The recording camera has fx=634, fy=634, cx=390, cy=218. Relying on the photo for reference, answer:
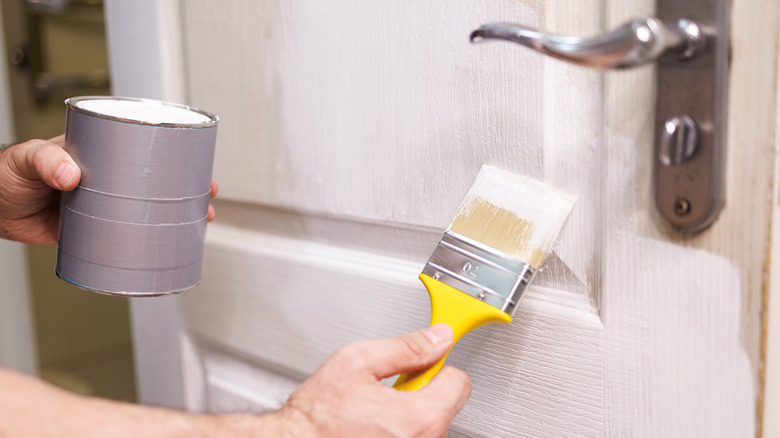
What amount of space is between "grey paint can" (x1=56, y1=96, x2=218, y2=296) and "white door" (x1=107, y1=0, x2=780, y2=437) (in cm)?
11

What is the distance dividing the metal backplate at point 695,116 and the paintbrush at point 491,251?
0.21ft

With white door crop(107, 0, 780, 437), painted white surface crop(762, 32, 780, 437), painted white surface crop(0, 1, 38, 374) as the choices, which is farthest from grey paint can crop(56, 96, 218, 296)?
painted white surface crop(0, 1, 38, 374)

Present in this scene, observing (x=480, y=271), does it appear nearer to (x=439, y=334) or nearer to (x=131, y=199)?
(x=439, y=334)

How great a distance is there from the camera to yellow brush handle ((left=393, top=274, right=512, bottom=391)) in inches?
15.3

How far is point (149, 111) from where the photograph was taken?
1.62 feet

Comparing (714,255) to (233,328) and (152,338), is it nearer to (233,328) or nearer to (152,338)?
(233,328)

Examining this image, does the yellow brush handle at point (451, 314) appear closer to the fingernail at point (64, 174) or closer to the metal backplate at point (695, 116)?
the metal backplate at point (695, 116)

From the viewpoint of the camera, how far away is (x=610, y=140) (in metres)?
0.37

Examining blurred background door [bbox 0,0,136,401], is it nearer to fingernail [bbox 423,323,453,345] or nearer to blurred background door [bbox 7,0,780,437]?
blurred background door [bbox 7,0,780,437]

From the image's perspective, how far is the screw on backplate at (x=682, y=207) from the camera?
0.34 meters

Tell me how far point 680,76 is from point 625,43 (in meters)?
0.05

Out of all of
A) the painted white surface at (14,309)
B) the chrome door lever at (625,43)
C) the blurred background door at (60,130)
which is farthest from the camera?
the blurred background door at (60,130)

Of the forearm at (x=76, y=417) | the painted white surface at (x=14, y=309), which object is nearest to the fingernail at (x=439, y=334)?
the forearm at (x=76, y=417)

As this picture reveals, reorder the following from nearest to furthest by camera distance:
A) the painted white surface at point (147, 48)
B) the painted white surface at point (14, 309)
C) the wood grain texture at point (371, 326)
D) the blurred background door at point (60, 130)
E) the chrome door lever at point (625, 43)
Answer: the chrome door lever at point (625, 43) → the wood grain texture at point (371, 326) → the painted white surface at point (147, 48) → the painted white surface at point (14, 309) → the blurred background door at point (60, 130)
